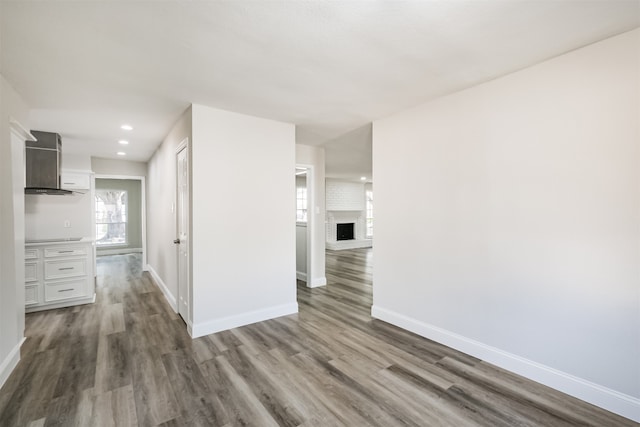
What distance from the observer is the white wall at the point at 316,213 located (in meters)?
4.84

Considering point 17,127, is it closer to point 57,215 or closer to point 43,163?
point 43,163

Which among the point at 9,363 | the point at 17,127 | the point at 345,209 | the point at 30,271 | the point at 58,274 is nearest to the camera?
the point at 9,363

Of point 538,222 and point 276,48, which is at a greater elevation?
point 276,48

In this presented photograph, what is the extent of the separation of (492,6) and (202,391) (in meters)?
3.15

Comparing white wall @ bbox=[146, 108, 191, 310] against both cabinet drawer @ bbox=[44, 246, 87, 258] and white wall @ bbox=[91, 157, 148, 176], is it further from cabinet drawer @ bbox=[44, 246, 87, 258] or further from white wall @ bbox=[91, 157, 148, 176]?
cabinet drawer @ bbox=[44, 246, 87, 258]

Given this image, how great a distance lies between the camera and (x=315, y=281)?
4996 millimetres

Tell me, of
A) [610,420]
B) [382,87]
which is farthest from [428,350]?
[382,87]

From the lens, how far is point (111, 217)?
28.4 ft

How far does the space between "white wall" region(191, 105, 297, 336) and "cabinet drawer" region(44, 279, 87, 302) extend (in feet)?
7.81

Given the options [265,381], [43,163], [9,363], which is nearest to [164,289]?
[9,363]

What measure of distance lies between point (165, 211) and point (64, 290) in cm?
168

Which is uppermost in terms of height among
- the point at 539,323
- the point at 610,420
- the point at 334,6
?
the point at 334,6

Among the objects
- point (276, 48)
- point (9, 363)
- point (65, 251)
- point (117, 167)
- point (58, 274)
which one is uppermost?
point (276, 48)

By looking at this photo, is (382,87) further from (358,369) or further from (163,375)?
(163,375)
